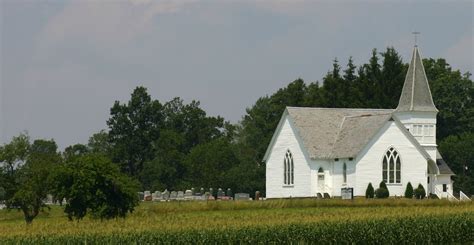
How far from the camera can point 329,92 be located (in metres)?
107

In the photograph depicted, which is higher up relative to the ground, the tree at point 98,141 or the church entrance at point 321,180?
Answer: the tree at point 98,141

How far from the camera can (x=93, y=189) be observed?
4469 centimetres

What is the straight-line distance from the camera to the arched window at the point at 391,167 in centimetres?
7612

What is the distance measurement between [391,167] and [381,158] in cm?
117

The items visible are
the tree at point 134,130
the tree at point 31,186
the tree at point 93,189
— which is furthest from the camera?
the tree at point 134,130

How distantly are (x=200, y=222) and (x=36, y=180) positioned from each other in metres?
21.9

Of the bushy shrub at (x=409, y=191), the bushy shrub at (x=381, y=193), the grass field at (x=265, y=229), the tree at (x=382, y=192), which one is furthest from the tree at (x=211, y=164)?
the grass field at (x=265, y=229)

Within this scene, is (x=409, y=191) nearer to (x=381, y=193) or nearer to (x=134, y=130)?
(x=381, y=193)

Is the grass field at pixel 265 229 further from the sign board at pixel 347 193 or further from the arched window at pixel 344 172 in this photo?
the arched window at pixel 344 172

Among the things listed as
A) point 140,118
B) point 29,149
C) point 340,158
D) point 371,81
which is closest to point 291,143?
point 340,158

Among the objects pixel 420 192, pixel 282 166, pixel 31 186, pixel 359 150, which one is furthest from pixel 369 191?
pixel 31 186

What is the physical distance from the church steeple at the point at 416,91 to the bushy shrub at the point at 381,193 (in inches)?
423

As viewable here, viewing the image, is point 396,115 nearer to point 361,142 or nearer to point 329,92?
point 361,142

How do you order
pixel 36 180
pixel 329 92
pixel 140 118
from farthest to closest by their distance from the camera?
pixel 140 118 → pixel 329 92 → pixel 36 180
